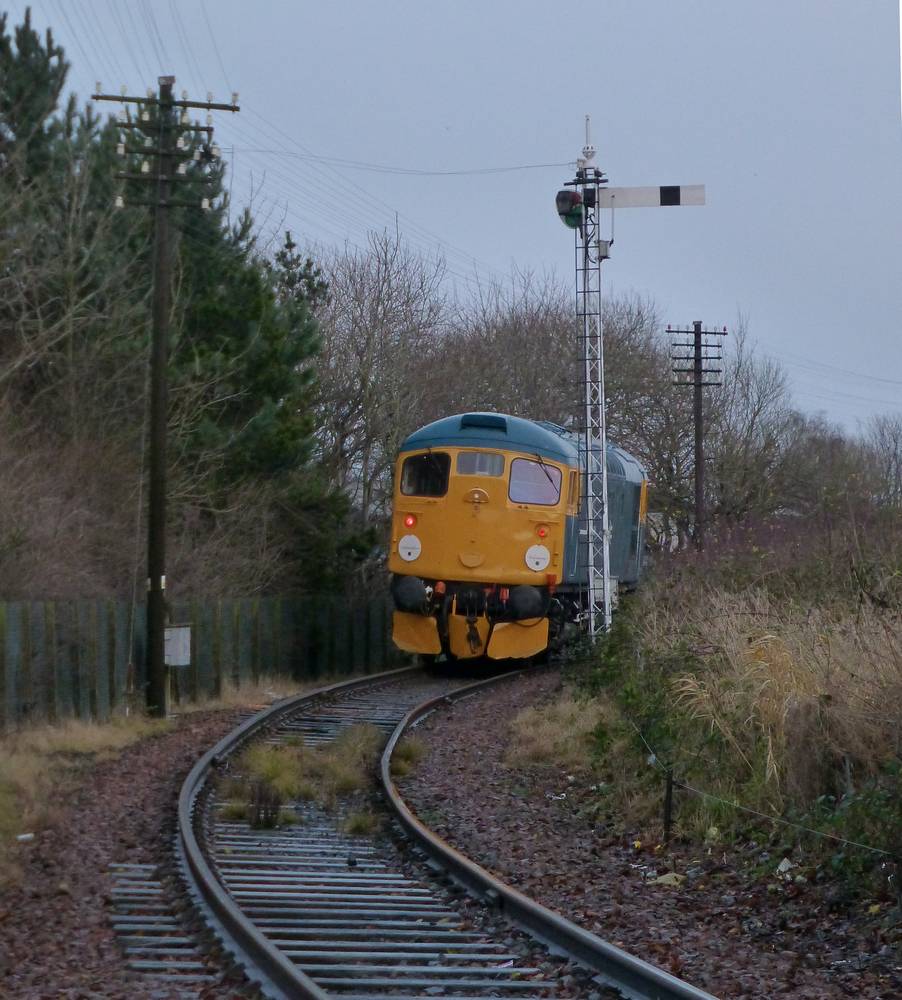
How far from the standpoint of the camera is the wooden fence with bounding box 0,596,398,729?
54.3 feet

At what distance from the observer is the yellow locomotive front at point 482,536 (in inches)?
816

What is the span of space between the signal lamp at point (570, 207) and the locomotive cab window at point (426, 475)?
409cm

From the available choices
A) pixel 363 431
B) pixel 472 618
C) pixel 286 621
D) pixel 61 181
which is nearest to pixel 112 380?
pixel 61 181

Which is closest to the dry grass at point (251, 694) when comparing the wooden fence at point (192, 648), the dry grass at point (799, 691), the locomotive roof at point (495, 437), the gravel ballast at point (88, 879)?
the wooden fence at point (192, 648)

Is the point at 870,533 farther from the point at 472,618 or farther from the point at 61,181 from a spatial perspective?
the point at 61,181

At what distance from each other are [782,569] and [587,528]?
20.5 ft

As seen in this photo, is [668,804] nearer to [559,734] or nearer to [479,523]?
[559,734]

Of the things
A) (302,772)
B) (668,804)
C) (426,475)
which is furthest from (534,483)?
(668,804)

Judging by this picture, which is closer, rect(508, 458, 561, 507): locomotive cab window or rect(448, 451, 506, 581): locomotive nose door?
rect(448, 451, 506, 581): locomotive nose door

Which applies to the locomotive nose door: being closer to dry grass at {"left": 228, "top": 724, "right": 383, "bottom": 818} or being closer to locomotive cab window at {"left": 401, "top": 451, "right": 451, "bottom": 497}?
locomotive cab window at {"left": 401, "top": 451, "right": 451, "bottom": 497}

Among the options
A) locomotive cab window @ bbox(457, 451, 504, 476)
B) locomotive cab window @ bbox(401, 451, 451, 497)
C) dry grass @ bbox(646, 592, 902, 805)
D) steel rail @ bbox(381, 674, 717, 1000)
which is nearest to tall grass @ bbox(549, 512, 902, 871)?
dry grass @ bbox(646, 592, 902, 805)

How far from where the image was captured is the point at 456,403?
38531 mm

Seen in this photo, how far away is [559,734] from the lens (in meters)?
14.0

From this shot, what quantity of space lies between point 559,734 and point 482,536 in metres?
7.03
